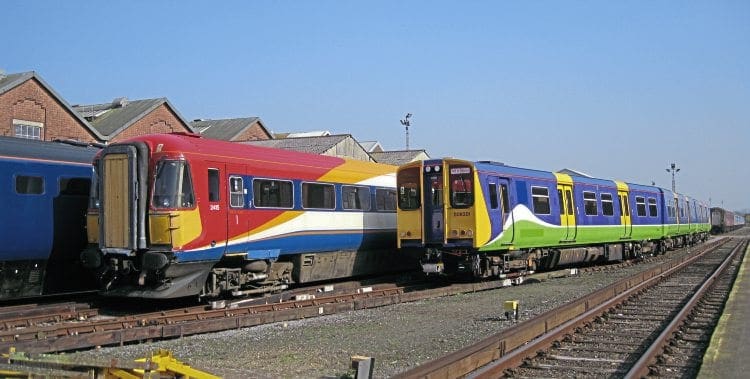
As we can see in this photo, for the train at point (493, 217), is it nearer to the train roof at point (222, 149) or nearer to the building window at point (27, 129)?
the train roof at point (222, 149)

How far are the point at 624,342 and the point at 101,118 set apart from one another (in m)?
35.5

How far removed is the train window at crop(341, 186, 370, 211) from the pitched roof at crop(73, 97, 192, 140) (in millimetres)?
21042

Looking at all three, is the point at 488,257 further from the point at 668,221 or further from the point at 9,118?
the point at 9,118

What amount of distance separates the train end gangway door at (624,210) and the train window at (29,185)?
19.7m

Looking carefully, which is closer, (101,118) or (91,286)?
(91,286)

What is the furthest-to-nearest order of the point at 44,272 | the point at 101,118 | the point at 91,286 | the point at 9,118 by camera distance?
1. the point at 101,118
2. the point at 9,118
3. the point at 91,286
4. the point at 44,272

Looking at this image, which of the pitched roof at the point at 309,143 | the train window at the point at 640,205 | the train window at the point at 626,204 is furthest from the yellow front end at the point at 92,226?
the pitched roof at the point at 309,143

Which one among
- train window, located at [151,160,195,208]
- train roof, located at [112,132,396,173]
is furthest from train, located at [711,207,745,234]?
train window, located at [151,160,195,208]

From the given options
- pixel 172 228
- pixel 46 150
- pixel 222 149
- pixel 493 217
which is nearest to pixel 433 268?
pixel 493 217

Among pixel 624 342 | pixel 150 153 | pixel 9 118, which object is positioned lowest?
pixel 624 342

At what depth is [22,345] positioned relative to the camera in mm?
8508

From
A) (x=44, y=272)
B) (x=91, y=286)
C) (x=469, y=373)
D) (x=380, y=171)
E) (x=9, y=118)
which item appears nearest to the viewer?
(x=469, y=373)

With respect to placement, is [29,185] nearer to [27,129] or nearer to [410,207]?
[410,207]

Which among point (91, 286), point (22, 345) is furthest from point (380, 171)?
point (22, 345)
